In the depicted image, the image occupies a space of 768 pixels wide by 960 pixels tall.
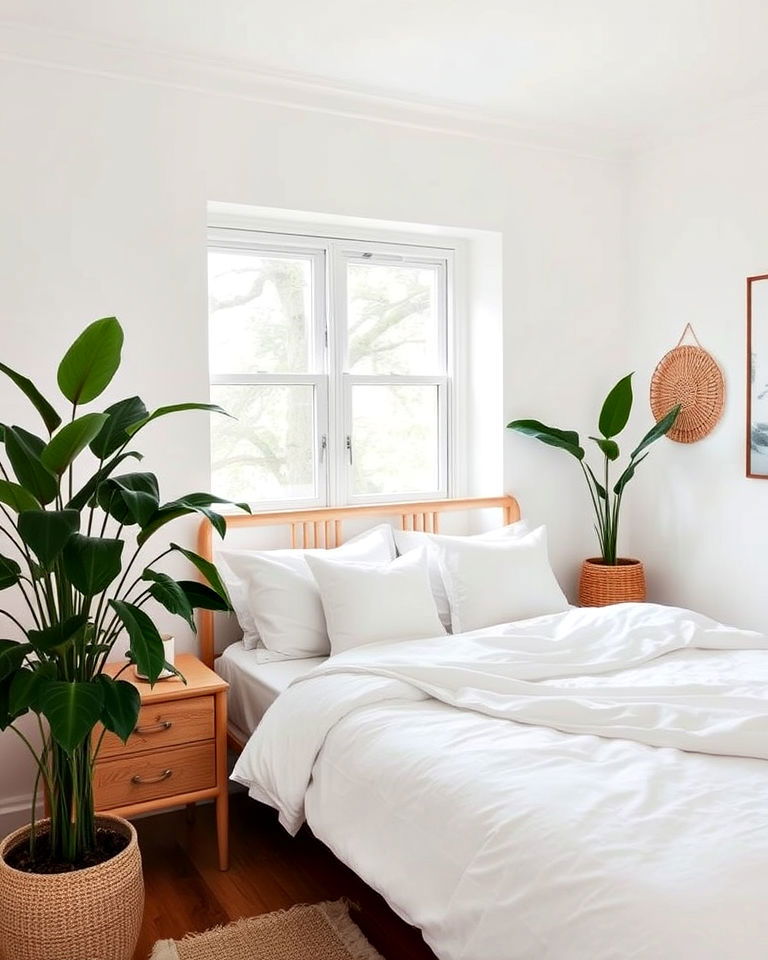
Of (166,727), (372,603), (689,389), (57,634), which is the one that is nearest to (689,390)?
(689,389)

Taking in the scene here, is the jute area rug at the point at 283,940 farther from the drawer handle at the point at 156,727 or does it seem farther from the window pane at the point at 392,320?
the window pane at the point at 392,320

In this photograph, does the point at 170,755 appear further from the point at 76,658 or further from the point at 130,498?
the point at 130,498

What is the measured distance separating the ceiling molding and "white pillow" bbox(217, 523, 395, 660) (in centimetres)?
169

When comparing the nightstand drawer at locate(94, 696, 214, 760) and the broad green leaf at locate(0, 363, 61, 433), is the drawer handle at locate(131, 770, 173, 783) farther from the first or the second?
the broad green leaf at locate(0, 363, 61, 433)

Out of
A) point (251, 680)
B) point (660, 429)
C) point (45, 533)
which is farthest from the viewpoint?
point (660, 429)

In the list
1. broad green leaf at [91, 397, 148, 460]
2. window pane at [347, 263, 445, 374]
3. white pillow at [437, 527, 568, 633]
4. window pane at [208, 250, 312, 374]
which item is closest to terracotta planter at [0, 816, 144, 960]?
broad green leaf at [91, 397, 148, 460]

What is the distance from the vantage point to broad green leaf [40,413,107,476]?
2080 millimetres

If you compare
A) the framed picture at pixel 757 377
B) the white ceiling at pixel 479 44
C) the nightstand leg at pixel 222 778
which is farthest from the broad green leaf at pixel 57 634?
the framed picture at pixel 757 377

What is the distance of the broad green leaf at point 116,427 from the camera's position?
234cm

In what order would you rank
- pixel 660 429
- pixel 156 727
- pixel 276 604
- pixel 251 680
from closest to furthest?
pixel 156 727 < pixel 251 680 < pixel 276 604 < pixel 660 429

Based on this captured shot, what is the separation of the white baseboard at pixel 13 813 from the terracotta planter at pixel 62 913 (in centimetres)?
90

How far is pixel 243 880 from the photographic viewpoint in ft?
9.55

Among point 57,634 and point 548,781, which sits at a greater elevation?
point 57,634

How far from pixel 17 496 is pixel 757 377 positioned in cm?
289
